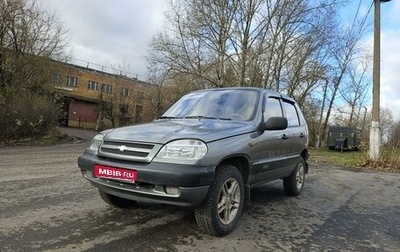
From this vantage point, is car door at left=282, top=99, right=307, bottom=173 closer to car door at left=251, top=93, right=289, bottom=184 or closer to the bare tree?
car door at left=251, top=93, right=289, bottom=184

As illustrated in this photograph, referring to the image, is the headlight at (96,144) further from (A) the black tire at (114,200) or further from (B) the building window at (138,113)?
(B) the building window at (138,113)

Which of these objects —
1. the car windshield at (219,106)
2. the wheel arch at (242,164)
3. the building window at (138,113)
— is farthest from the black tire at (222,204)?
the building window at (138,113)

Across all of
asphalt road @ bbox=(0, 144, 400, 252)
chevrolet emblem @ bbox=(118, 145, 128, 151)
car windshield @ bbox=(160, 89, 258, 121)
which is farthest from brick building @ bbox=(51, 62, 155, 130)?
chevrolet emblem @ bbox=(118, 145, 128, 151)

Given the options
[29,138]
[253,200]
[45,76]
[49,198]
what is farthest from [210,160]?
[45,76]

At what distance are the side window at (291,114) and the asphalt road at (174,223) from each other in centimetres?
136

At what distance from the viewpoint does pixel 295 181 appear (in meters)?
6.44

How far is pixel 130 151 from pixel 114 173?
0.98 ft

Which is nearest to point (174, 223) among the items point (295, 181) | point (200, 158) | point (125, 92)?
point (200, 158)

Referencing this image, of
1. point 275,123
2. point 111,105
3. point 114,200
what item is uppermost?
point 111,105

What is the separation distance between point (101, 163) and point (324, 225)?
3.00 metres

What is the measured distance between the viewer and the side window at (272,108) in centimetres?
522

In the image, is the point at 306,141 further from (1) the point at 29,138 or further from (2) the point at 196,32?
(2) the point at 196,32

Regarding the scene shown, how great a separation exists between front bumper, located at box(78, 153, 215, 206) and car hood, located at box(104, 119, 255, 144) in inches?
12.4

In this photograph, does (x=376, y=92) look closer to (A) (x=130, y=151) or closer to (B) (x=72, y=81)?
(A) (x=130, y=151)
